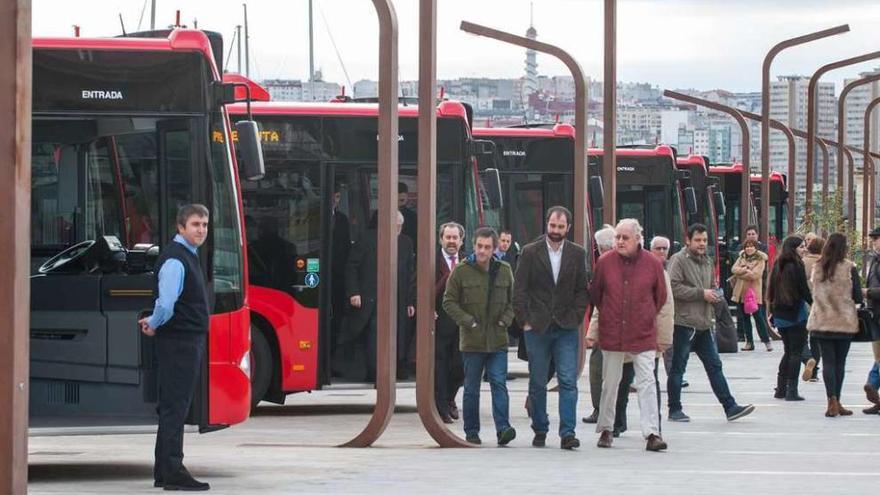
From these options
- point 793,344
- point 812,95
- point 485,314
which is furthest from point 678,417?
point 812,95

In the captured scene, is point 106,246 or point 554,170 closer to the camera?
point 106,246

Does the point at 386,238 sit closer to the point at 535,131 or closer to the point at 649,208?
the point at 535,131

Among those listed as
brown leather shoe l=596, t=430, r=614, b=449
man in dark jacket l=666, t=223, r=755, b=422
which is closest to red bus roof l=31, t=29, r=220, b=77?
brown leather shoe l=596, t=430, r=614, b=449

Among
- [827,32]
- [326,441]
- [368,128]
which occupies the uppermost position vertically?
[827,32]

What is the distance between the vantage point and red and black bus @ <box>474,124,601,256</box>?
28969mm

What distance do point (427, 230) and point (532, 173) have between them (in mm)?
13371

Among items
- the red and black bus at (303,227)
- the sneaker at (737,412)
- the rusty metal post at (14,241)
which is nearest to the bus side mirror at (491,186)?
the red and black bus at (303,227)

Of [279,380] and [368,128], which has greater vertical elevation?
[368,128]

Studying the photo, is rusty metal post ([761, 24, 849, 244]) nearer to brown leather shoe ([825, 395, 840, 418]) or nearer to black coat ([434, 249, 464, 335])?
brown leather shoe ([825, 395, 840, 418])

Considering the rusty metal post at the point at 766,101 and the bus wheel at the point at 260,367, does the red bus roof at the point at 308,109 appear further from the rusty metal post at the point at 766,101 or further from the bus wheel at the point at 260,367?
the rusty metal post at the point at 766,101

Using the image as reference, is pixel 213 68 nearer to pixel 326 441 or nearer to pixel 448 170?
pixel 326 441

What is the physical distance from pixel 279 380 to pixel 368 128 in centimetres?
260

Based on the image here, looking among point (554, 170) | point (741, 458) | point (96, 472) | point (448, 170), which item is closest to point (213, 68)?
point (96, 472)

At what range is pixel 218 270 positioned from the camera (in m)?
14.2
